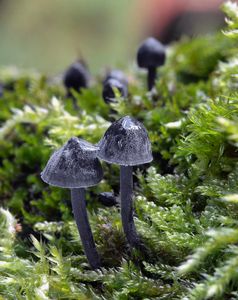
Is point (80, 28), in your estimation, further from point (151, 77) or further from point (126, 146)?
point (126, 146)

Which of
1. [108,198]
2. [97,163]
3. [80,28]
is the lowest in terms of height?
[108,198]

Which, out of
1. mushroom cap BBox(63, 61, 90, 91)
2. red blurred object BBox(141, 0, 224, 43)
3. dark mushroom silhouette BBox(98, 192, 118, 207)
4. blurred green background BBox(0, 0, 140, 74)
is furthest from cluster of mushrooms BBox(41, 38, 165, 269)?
blurred green background BBox(0, 0, 140, 74)

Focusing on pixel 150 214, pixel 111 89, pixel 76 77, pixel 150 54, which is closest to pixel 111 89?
pixel 111 89

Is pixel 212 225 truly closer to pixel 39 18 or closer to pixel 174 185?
pixel 174 185

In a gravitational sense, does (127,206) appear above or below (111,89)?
below

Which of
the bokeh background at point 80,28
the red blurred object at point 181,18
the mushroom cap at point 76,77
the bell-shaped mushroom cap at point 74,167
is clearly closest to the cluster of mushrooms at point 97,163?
the bell-shaped mushroom cap at point 74,167

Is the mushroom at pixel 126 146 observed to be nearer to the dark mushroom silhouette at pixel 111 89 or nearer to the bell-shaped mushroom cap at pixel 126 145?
the bell-shaped mushroom cap at pixel 126 145
